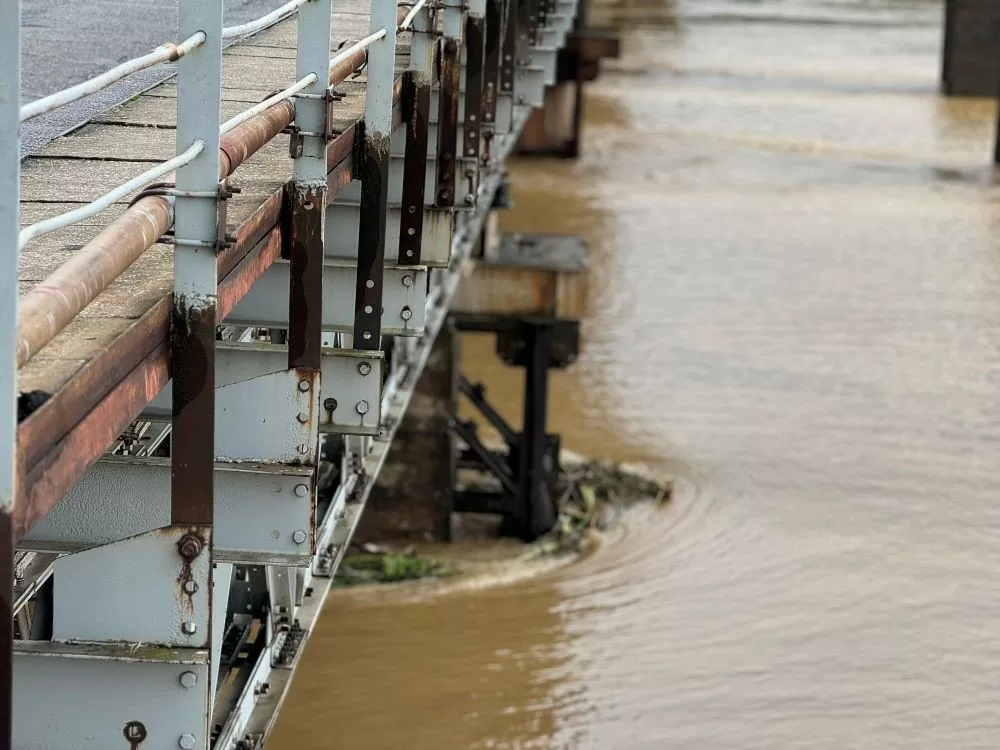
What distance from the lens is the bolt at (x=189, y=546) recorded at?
10.0ft

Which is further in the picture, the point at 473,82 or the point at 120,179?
the point at 473,82

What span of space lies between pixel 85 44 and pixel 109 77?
426 cm

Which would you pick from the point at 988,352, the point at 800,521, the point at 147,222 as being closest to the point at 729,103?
the point at 988,352

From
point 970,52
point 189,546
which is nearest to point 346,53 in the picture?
point 189,546

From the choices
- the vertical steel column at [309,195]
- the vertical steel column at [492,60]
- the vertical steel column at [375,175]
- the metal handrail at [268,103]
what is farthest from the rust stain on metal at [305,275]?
the vertical steel column at [492,60]

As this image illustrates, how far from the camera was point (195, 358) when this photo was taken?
3.09 metres

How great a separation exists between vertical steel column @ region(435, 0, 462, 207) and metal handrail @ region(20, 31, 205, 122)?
3.71 m

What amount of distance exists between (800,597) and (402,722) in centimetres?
299

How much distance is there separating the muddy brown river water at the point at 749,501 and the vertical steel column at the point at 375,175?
4.52m

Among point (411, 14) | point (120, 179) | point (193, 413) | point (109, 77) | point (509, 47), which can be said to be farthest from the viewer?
point (509, 47)

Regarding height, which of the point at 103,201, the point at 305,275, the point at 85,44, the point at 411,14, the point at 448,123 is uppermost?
the point at 411,14

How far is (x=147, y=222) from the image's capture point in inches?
110

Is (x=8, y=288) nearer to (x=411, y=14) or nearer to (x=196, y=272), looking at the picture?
(x=196, y=272)

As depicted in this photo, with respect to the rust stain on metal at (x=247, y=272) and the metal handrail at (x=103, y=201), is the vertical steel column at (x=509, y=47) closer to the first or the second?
the rust stain on metal at (x=247, y=272)
